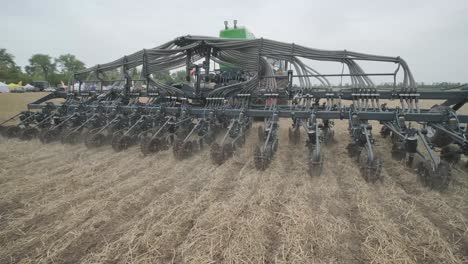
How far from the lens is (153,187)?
2998mm

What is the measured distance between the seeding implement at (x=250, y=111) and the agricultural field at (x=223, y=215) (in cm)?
36

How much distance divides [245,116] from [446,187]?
3.04 metres

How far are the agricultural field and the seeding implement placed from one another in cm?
36

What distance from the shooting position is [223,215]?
2312 millimetres

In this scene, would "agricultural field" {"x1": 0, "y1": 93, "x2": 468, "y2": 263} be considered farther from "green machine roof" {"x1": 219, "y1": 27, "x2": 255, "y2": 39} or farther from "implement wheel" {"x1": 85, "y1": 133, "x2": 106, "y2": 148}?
"green machine roof" {"x1": 219, "y1": 27, "x2": 255, "y2": 39}

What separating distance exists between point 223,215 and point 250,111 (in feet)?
8.67

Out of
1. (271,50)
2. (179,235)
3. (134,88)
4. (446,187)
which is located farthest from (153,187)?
(134,88)

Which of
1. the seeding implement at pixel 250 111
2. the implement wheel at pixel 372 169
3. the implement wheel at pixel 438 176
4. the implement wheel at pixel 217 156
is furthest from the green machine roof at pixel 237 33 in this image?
the implement wheel at pixel 438 176

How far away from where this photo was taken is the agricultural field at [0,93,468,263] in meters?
1.84

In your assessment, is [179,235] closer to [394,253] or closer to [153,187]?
[153,187]

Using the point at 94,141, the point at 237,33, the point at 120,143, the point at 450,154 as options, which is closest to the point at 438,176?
the point at 450,154

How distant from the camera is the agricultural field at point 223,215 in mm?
1844

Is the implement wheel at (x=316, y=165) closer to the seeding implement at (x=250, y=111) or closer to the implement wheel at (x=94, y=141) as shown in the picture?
the seeding implement at (x=250, y=111)

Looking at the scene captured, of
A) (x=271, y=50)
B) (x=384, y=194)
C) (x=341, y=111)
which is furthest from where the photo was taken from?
(x=271, y=50)
